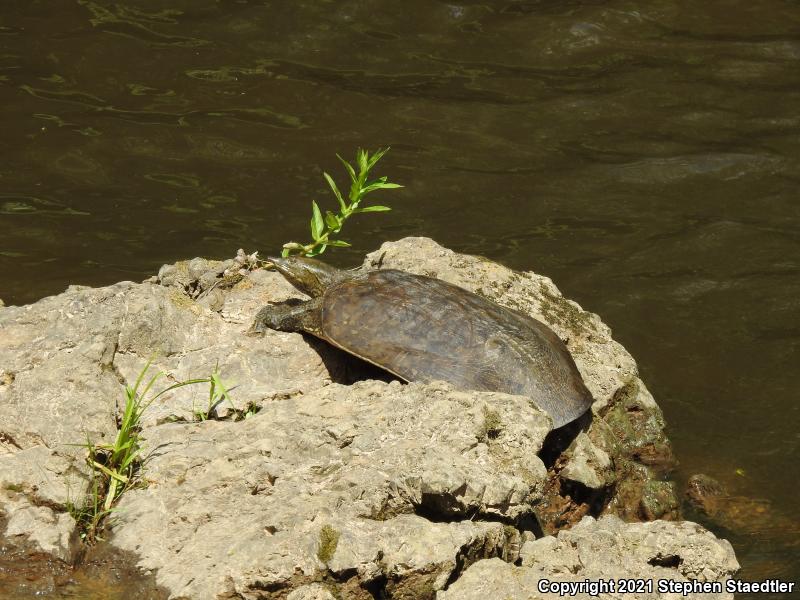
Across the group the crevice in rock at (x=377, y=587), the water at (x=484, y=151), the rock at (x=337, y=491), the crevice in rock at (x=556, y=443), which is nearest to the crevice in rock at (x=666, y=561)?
the rock at (x=337, y=491)

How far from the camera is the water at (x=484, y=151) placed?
5793 millimetres

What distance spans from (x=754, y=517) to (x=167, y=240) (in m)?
3.74

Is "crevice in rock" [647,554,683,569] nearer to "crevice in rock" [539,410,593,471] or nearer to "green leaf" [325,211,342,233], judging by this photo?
"crevice in rock" [539,410,593,471]

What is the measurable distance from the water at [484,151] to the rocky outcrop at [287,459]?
5.50 ft

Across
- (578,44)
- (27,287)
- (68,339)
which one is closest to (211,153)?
(27,287)

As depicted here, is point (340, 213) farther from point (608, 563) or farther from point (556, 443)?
point (608, 563)

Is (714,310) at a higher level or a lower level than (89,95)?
lower

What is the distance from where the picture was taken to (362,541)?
256cm

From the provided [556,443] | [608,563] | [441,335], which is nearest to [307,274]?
[441,335]

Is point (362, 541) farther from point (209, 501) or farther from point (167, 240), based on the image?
point (167, 240)

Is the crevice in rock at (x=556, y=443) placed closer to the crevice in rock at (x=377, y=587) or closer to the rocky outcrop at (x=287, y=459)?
the rocky outcrop at (x=287, y=459)

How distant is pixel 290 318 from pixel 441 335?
1.82 ft

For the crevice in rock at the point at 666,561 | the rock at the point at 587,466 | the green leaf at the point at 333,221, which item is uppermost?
the green leaf at the point at 333,221

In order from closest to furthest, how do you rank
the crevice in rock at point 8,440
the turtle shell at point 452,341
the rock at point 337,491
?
the rock at point 337,491, the crevice in rock at point 8,440, the turtle shell at point 452,341
